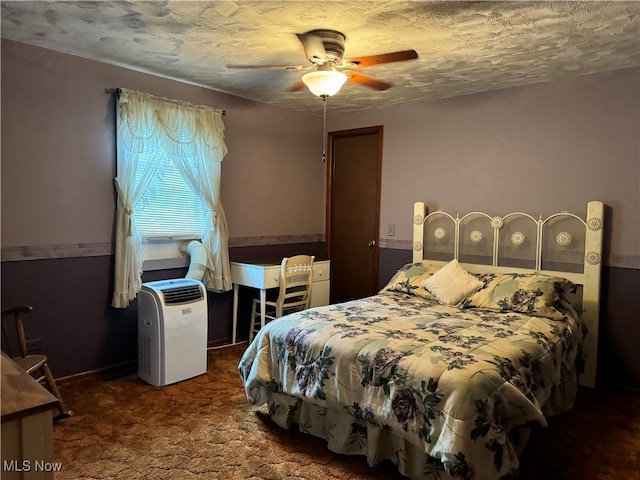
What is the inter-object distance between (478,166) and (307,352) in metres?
2.47

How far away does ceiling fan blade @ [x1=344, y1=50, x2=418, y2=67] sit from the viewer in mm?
2439

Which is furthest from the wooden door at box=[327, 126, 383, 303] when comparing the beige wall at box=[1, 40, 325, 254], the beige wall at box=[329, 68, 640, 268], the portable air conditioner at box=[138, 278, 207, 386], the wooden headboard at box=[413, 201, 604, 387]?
the portable air conditioner at box=[138, 278, 207, 386]

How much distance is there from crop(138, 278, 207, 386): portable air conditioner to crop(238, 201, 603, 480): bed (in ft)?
2.29

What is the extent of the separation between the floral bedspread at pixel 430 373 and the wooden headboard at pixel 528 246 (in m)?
0.39

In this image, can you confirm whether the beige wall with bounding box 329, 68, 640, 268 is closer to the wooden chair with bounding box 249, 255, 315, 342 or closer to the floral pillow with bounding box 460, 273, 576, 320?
the floral pillow with bounding box 460, 273, 576, 320

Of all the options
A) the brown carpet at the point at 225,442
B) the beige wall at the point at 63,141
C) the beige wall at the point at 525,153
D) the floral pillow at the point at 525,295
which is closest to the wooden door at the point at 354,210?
the beige wall at the point at 525,153

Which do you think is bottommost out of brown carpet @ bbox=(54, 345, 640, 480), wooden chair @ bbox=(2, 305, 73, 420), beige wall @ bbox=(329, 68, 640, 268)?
brown carpet @ bbox=(54, 345, 640, 480)

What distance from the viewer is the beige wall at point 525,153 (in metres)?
3.39

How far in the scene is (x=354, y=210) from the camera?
504cm

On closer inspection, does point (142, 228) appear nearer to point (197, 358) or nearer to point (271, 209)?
point (197, 358)

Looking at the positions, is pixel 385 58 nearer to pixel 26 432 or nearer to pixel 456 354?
pixel 456 354

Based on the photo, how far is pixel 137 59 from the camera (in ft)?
11.0

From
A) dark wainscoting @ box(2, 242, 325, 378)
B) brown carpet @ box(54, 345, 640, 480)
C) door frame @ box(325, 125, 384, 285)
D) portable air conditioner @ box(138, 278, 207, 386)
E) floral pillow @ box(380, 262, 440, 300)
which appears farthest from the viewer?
door frame @ box(325, 125, 384, 285)

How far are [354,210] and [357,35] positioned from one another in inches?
97.3
